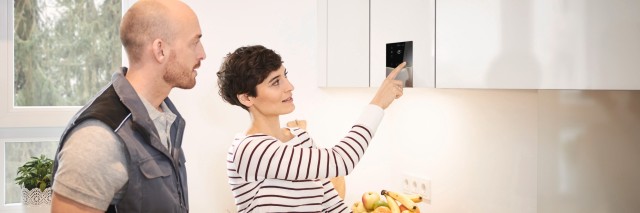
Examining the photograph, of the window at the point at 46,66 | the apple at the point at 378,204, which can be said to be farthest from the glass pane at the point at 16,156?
the apple at the point at 378,204

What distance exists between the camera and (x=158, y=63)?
4.33ft

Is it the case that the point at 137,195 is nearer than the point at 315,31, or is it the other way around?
the point at 137,195

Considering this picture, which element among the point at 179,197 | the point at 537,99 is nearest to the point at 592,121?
the point at 537,99

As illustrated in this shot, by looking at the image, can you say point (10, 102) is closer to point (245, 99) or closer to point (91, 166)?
point (245, 99)

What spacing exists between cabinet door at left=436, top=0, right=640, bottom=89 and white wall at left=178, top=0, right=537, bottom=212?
252 millimetres

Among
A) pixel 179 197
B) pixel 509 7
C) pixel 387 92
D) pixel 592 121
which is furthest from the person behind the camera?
pixel 387 92

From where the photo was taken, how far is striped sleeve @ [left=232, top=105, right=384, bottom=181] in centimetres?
153

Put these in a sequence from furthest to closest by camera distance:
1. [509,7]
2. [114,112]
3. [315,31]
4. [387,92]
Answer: [315,31] < [387,92] < [509,7] < [114,112]

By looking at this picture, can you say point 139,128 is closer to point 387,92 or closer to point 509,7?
point 387,92

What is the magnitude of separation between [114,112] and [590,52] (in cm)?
91

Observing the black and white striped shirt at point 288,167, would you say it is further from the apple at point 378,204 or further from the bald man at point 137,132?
the apple at point 378,204

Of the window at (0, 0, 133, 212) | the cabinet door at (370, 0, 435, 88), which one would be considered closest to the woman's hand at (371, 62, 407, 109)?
the cabinet door at (370, 0, 435, 88)

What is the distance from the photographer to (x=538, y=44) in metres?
1.41

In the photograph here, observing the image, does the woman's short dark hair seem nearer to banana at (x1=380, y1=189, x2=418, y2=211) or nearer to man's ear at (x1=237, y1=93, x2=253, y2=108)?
man's ear at (x1=237, y1=93, x2=253, y2=108)
